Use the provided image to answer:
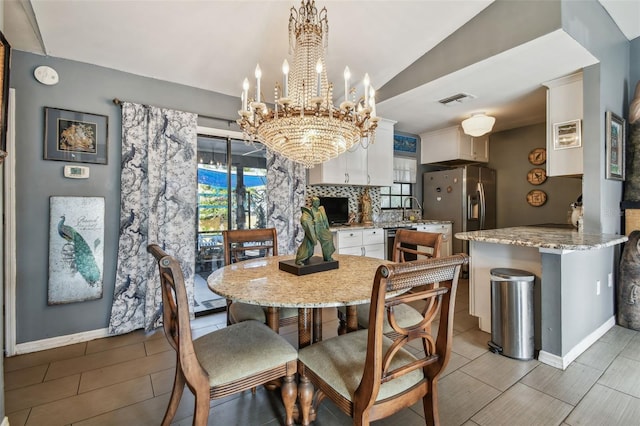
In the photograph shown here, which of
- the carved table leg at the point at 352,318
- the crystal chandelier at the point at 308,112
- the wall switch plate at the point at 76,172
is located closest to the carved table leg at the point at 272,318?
the carved table leg at the point at 352,318

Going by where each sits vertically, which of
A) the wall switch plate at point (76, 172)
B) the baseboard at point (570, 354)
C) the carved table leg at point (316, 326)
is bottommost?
the baseboard at point (570, 354)

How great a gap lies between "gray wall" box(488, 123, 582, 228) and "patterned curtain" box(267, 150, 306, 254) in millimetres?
3750

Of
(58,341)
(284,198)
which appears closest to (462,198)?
(284,198)

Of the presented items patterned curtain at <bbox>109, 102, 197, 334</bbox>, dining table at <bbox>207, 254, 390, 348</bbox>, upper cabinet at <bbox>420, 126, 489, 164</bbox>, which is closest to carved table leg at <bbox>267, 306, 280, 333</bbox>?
dining table at <bbox>207, 254, 390, 348</bbox>

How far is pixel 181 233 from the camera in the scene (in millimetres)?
3033

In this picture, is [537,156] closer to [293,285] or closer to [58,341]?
[293,285]

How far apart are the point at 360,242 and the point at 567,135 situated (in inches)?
94.8

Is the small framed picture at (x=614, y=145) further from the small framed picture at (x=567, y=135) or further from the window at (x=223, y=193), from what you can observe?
the window at (x=223, y=193)

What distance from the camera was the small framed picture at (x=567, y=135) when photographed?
2.83 m

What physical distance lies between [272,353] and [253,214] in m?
2.54

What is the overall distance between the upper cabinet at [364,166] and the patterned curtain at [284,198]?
333 mm

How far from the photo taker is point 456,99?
3.51 metres

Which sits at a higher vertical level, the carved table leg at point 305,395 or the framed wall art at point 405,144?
the framed wall art at point 405,144

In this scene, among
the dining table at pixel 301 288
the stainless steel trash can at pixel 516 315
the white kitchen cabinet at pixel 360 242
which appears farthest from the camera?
the white kitchen cabinet at pixel 360 242
